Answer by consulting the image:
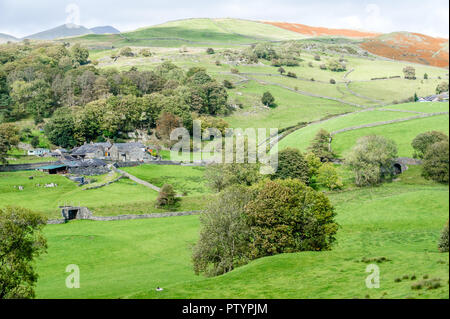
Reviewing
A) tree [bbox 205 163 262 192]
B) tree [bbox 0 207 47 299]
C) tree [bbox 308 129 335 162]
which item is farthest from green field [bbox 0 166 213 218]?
tree [bbox 0 207 47 299]

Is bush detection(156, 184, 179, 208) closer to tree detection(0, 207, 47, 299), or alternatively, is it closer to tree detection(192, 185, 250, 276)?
tree detection(192, 185, 250, 276)

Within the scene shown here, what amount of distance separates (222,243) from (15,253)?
15687 mm

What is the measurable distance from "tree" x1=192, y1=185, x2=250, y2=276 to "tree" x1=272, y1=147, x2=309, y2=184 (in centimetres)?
3714

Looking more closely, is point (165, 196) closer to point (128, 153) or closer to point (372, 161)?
point (372, 161)

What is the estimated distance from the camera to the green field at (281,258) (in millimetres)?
22172

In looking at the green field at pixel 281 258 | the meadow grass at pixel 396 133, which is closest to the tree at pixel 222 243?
the green field at pixel 281 258

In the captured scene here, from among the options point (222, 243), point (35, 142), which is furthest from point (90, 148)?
point (222, 243)

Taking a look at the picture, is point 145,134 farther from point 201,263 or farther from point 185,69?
point 201,263

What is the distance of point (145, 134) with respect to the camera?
4823 inches

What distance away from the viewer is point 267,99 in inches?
5600

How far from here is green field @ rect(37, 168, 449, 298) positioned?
22172 mm

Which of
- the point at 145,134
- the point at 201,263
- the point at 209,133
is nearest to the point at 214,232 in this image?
the point at 201,263

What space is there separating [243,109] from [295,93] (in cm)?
2634

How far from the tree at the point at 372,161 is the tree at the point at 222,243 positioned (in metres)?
39.5
